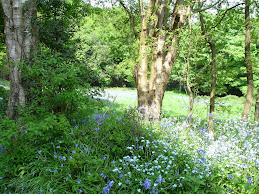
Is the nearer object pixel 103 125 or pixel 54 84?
pixel 54 84

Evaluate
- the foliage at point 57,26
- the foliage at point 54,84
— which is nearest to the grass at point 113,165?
the foliage at point 54,84

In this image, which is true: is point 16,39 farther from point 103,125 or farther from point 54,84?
point 103,125

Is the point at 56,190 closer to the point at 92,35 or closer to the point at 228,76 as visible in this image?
the point at 228,76

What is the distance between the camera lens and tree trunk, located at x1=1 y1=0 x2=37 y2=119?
14.9 feet

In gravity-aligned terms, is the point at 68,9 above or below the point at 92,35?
below

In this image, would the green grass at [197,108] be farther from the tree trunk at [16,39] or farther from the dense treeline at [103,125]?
the tree trunk at [16,39]

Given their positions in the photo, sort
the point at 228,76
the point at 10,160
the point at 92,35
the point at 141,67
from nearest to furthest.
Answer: the point at 10,160
the point at 228,76
the point at 141,67
the point at 92,35

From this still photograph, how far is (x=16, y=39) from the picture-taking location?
15.1 ft

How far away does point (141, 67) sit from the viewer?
20.8 feet

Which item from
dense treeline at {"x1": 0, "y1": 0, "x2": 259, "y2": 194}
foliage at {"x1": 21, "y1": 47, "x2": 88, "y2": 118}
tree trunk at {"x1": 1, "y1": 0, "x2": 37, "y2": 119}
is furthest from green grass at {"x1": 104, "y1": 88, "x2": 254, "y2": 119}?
tree trunk at {"x1": 1, "y1": 0, "x2": 37, "y2": 119}

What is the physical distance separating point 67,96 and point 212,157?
2.61 m

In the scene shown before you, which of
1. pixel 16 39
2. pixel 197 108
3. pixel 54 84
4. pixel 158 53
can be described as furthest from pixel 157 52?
→ pixel 16 39

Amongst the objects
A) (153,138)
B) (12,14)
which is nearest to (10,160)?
(153,138)

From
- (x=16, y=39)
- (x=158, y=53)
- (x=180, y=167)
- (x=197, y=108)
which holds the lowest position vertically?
(x=180, y=167)
